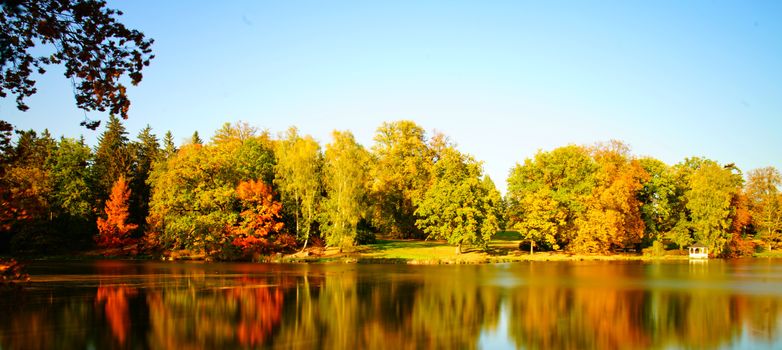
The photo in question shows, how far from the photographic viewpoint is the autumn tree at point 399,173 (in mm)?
66312

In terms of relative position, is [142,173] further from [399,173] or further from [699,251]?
[699,251]

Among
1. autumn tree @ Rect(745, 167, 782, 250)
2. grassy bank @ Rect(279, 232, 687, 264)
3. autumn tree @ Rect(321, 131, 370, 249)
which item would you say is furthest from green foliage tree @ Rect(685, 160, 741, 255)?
autumn tree @ Rect(321, 131, 370, 249)

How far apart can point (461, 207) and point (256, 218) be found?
19.5m

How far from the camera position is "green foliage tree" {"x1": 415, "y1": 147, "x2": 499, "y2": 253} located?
55.2 m

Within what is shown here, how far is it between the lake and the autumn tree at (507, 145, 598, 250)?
1052 inches

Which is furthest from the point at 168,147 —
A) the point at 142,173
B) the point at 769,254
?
the point at 769,254

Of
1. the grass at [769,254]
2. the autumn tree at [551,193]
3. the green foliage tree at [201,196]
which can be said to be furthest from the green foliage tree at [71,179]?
the grass at [769,254]

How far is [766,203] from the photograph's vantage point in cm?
7331

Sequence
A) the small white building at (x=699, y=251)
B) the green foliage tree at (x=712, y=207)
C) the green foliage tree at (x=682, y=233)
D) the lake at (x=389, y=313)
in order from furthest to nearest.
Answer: the green foliage tree at (x=682, y=233), the green foliage tree at (x=712, y=207), the small white building at (x=699, y=251), the lake at (x=389, y=313)

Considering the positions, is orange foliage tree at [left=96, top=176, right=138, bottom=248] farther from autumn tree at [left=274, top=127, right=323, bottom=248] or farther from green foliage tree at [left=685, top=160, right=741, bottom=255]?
green foliage tree at [left=685, top=160, right=741, bottom=255]

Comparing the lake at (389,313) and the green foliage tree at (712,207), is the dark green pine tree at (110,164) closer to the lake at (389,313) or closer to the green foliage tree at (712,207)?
the lake at (389,313)

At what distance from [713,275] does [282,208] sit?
38.6m

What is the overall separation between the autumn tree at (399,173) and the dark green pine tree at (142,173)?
2609 centimetres

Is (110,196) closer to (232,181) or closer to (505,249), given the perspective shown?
(232,181)
